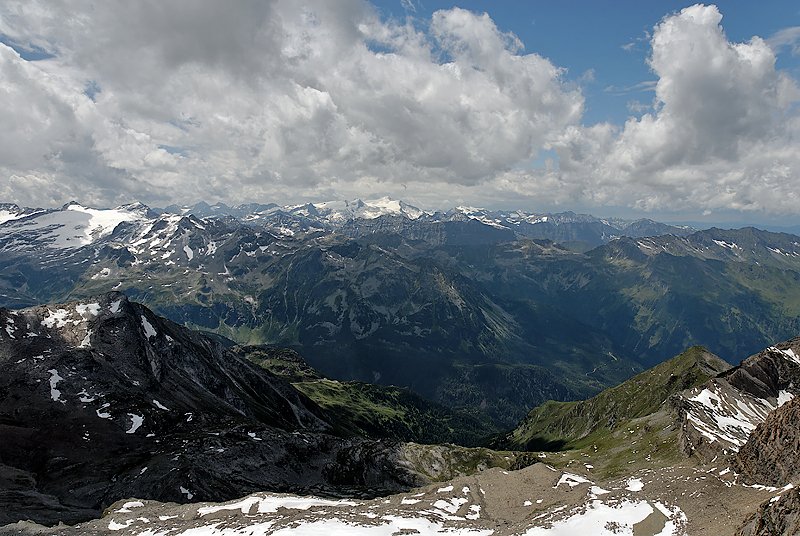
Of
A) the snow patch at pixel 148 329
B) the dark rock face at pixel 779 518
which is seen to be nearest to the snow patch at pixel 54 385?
the snow patch at pixel 148 329

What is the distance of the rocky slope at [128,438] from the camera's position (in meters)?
107

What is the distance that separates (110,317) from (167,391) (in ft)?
135

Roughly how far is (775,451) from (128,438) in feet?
484

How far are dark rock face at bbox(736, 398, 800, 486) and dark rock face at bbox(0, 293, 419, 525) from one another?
91206 millimetres

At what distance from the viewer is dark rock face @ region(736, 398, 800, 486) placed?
67.9 meters

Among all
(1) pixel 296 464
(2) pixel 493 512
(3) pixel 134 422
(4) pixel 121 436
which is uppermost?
(3) pixel 134 422

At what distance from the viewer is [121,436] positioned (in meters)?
132

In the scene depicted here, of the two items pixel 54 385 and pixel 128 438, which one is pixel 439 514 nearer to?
pixel 128 438

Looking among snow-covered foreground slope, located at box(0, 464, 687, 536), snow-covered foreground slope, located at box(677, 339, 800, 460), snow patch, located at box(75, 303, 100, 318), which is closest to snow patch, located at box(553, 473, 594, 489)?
snow-covered foreground slope, located at box(0, 464, 687, 536)

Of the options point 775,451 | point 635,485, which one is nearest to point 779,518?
point 775,451

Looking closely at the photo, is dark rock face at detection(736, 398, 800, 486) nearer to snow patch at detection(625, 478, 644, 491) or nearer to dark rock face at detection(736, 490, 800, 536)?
snow patch at detection(625, 478, 644, 491)

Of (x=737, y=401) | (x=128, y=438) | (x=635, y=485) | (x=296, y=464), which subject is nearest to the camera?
(x=635, y=485)

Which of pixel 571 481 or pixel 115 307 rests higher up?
pixel 115 307

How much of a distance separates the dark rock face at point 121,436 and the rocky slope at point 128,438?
37cm
